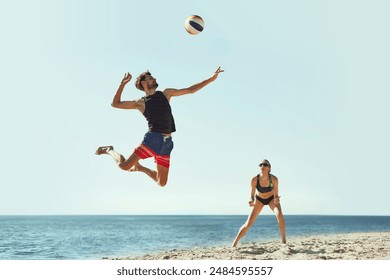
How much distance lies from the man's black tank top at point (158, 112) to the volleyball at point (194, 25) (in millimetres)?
A: 2271

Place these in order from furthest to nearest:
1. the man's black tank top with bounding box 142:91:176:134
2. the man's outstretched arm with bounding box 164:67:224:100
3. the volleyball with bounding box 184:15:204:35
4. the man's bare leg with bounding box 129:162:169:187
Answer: the volleyball with bounding box 184:15:204:35, the man's bare leg with bounding box 129:162:169:187, the man's outstretched arm with bounding box 164:67:224:100, the man's black tank top with bounding box 142:91:176:134

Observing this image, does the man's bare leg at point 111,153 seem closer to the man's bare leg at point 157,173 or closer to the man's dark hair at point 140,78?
the man's bare leg at point 157,173

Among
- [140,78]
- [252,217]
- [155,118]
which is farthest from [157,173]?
[252,217]

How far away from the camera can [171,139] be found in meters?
9.30

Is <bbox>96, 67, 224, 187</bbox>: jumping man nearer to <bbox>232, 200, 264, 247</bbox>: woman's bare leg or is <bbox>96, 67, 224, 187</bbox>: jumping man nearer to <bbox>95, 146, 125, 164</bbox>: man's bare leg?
<bbox>95, 146, 125, 164</bbox>: man's bare leg

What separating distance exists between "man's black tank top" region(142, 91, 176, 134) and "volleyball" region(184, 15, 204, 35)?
2271 mm

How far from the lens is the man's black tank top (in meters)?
9.00

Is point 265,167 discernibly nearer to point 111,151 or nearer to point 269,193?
point 269,193

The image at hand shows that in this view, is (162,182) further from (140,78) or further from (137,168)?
(140,78)

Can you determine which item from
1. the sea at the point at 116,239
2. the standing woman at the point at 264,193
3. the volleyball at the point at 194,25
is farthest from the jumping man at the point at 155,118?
the sea at the point at 116,239

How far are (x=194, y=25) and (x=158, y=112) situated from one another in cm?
278

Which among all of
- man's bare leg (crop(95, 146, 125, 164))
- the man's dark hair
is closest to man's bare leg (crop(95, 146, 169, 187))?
man's bare leg (crop(95, 146, 125, 164))
